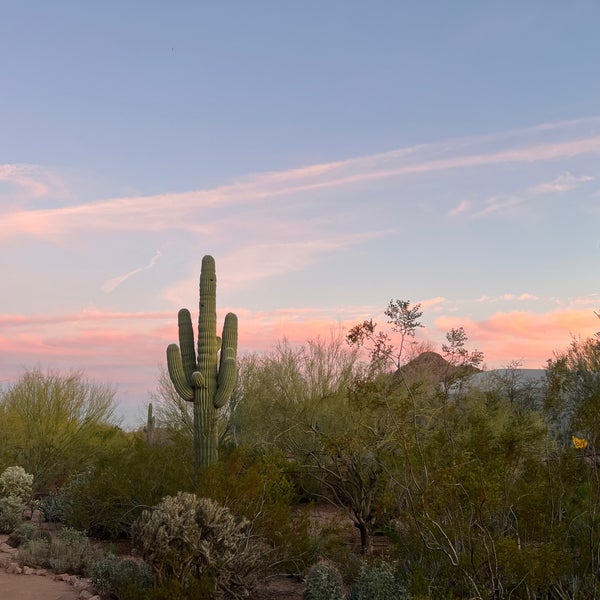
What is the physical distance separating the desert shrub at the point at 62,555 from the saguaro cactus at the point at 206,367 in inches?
149

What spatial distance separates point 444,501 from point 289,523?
451 cm

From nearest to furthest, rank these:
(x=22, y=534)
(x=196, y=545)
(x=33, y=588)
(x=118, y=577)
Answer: (x=196, y=545) < (x=118, y=577) < (x=33, y=588) < (x=22, y=534)

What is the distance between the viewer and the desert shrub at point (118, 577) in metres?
8.73

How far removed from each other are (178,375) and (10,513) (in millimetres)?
4337

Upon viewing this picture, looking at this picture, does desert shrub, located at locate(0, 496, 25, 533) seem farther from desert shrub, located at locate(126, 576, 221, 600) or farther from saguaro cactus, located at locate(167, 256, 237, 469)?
desert shrub, located at locate(126, 576, 221, 600)

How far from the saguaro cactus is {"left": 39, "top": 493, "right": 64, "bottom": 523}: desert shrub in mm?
2861

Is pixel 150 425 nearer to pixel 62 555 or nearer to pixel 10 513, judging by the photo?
pixel 10 513

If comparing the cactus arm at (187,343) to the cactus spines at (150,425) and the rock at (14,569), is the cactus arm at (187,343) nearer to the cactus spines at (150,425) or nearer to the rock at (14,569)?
the rock at (14,569)

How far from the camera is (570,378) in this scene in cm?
940

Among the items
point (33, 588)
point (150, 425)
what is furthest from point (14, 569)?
point (150, 425)

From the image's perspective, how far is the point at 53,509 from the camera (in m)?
14.8

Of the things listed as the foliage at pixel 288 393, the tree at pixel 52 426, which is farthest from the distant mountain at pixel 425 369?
the tree at pixel 52 426

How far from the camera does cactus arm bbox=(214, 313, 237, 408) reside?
15.4m

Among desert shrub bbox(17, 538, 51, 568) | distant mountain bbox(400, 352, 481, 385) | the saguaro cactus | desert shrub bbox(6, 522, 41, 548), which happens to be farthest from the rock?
distant mountain bbox(400, 352, 481, 385)
